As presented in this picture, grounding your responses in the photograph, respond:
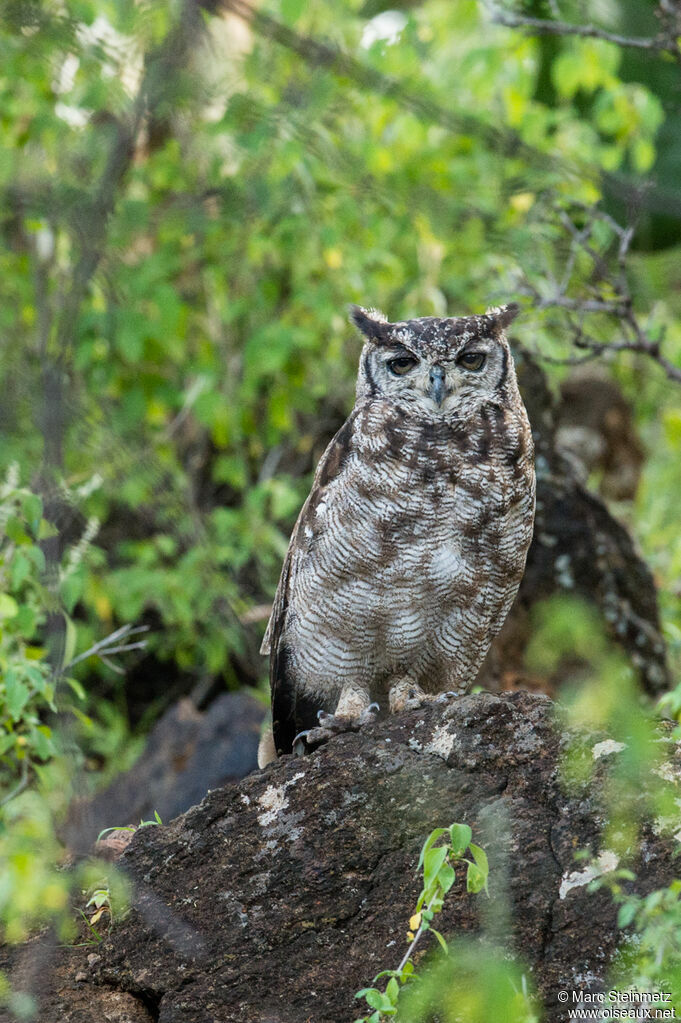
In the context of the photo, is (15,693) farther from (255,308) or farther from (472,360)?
(255,308)

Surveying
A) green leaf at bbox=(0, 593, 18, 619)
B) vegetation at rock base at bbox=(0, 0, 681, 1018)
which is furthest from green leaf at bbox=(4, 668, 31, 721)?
green leaf at bbox=(0, 593, 18, 619)

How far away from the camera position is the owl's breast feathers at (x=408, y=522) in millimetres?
3287

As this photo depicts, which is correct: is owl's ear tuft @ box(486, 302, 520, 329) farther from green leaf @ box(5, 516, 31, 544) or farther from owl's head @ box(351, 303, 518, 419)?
green leaf @ box(5, 516, 31, 544)

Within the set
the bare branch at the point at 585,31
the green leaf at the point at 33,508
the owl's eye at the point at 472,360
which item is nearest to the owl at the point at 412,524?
the owl's eye at the point at 472,360

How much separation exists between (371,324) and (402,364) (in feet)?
0.63

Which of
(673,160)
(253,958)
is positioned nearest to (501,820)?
(253,958)

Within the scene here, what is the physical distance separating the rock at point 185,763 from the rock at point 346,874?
2.23 metres

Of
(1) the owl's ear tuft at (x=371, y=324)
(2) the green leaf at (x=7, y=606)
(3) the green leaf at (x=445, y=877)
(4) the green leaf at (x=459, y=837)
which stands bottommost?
(2) the green leaf at (x=7, y=606)

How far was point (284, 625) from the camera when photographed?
365 cm

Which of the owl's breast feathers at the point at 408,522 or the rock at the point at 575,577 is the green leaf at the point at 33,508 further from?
the rock at the point at 575,577

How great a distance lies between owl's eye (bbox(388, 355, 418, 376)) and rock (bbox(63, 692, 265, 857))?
2.39 metres

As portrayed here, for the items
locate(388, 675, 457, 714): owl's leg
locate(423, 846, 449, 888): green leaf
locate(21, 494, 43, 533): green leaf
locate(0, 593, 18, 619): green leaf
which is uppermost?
locate(423, 846, 449, 888): green leaf

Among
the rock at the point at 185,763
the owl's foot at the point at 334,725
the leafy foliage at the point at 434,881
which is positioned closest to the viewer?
the leafy foliage at the point at 434,881

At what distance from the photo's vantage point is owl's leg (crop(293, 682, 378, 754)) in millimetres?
3186
